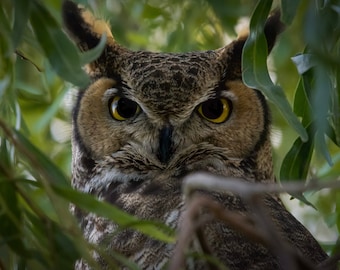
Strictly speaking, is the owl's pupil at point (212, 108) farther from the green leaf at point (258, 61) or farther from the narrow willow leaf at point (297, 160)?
the green leaf at point (258, 61)

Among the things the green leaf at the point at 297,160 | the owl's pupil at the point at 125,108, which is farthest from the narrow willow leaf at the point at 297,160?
the owl's pupil at the point at 125,108

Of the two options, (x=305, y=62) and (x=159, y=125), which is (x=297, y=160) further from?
(x=159, y=125)

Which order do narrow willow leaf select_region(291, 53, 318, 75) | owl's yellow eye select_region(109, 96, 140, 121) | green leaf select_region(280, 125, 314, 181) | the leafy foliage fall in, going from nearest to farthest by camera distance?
1. the leafy foliage
2. narrow willow leaf select_region(291, 53, 318, 75)
3. green leaf select_region(280, 125, 314, 181)
4. owl's yellow eye select_region(109, 96, 140, 121)

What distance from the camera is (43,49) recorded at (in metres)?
1.48

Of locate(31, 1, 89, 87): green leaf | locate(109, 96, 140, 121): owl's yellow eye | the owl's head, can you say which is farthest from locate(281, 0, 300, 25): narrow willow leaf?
locate(109, 96, 140, 121): owl's yellow eye

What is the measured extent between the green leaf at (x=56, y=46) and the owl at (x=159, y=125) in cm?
70

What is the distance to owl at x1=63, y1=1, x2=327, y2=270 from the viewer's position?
2223mm

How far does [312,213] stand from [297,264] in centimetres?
216

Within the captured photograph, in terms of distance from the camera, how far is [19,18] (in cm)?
140

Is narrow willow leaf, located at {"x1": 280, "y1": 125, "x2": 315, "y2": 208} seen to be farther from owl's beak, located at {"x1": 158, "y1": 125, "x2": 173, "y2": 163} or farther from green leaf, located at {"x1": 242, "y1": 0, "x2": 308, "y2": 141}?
owl's beak, located at {"x1": 158, "y1": 125, "x2": 173, "y2": 163}

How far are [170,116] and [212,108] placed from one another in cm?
13

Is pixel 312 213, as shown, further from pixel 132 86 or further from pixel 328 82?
pixel 328 82

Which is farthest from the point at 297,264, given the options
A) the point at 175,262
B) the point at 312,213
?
the point at 312,213

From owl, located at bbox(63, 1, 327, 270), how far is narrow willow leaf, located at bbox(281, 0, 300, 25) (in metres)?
0.65
